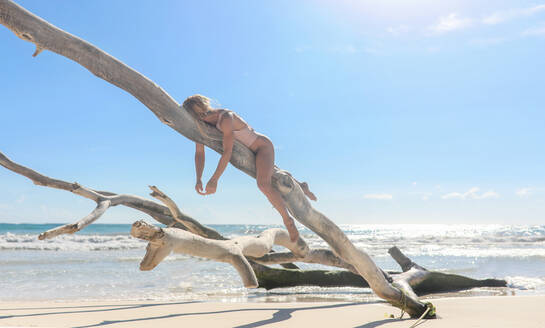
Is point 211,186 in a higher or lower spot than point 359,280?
higher

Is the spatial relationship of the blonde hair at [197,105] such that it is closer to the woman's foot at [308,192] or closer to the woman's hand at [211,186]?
the woman's hand at [211,186]


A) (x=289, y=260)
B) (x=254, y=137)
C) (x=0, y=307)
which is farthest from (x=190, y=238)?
(x=0, y=307)

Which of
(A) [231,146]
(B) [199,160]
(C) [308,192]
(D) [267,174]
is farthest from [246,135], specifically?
(C) [308,192]

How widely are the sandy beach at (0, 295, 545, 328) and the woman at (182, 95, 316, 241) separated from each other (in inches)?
60.0

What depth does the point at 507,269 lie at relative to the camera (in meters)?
11.2

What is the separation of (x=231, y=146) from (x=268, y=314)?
2.58m

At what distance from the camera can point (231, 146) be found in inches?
131

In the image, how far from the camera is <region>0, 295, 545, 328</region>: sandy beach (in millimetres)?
4418

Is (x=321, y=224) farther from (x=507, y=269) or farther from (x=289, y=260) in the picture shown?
(x=507, y=269)

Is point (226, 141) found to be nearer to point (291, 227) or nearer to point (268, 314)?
point (291, 227)

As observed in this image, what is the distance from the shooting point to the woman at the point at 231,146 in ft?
10.8

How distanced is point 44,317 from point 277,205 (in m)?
3.58

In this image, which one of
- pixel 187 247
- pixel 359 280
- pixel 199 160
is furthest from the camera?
pixel 359 280

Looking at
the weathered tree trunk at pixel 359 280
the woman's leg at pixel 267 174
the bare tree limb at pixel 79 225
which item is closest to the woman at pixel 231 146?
the woman's leg at pixel 267 174
